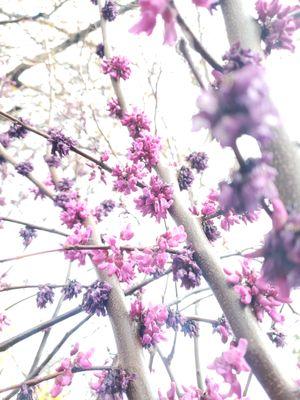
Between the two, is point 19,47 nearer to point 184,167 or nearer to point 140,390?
point 184,167

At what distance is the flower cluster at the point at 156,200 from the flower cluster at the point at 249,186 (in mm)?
1550

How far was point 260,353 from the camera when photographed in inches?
79.6

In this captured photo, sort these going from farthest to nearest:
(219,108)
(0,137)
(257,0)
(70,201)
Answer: (0,137) → (70,201) → (257,0) → (219,108)

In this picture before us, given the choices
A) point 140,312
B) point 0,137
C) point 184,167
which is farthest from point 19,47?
point 140,312

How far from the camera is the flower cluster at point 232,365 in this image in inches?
68.9

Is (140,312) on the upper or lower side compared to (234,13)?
lower

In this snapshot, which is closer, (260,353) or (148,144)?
(260,353)

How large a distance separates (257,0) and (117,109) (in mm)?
1806

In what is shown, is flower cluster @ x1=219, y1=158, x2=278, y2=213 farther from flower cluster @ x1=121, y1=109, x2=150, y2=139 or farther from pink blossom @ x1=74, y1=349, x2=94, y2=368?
pink blossom @ x1=74, y1=349, x2=94, y2=368

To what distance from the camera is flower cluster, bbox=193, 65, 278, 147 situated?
41.8 inches

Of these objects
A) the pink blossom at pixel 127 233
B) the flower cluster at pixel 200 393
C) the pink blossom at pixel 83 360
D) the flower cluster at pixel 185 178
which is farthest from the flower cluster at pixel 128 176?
the flower cluster at pixel 200 393

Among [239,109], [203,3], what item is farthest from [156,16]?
[239,109]

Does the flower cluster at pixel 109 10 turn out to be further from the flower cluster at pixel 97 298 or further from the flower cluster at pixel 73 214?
the flower cluster at pixel 97 298

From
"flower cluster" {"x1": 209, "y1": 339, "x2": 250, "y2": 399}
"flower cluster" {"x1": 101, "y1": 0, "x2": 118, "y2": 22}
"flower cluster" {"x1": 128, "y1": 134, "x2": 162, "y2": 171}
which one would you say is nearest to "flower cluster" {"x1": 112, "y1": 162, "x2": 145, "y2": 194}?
"flower cluster" {"x1": 128, "y1": 134, "x2": 162, "y2": 171}
